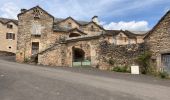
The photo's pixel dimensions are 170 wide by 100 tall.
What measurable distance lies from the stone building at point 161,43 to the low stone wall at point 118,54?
137 cm

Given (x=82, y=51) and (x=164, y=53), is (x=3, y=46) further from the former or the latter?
(x=164, y=53)

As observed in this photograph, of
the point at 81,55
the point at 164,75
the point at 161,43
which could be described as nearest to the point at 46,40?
the point at 81,55

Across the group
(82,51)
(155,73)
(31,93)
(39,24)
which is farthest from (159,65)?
(39,24)

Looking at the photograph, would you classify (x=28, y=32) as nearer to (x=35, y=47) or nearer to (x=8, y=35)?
(x=35, y=47)

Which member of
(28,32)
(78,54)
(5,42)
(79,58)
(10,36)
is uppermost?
(10,36)

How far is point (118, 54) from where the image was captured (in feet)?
90.1

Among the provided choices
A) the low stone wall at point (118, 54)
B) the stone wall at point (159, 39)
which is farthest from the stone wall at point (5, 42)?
the stone wall at point (159, 39)

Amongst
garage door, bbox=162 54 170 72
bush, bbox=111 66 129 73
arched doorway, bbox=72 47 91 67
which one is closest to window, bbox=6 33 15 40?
arched doorway, bbox=72 47 91 67

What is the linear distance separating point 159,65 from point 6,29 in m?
43.0

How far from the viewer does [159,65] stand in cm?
2400

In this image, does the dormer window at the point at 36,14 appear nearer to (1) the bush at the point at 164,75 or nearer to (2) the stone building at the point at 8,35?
(2) the stone building at the point at 8,35

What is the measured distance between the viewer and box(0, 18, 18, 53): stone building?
5944cm

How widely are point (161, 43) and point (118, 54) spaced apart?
475 cm

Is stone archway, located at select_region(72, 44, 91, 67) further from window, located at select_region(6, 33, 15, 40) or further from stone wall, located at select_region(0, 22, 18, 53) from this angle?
window, located at select_region(6, 33, 15, 40)
